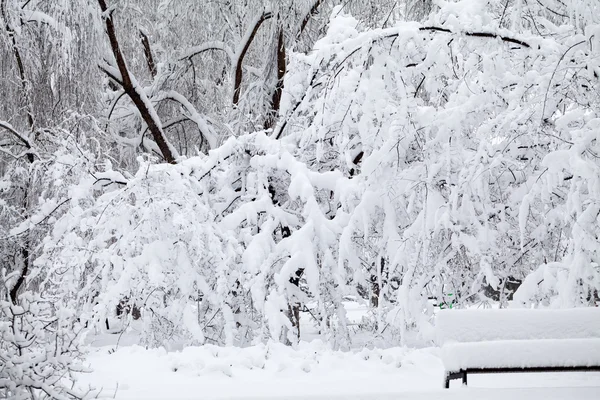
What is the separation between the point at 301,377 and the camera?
529 cm

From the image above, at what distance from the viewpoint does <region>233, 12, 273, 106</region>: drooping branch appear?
9594 mm

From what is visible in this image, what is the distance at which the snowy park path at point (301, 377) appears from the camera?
4.41 m

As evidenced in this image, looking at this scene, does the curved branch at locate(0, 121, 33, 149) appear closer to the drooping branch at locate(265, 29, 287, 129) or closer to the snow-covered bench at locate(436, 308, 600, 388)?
the drooping branch at locate(265, 29, 287, 129)

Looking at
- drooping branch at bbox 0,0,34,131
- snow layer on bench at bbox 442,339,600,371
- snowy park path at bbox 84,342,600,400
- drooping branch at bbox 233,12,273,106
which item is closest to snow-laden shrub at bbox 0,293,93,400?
snowy park path at bbox 84,342,600,400

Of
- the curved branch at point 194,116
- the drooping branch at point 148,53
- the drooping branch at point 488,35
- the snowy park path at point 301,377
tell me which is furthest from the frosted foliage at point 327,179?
the drooping branch at point 148,53

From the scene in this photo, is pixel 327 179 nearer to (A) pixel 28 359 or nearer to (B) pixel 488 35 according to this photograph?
(B) pixel 488 35

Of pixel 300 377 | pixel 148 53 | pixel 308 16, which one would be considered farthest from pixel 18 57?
pixel 300 377

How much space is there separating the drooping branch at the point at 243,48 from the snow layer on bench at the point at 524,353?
5731mm

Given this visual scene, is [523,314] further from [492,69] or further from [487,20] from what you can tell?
[487,20]

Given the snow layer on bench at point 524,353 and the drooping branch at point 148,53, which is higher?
the drooping branch at point 148,53

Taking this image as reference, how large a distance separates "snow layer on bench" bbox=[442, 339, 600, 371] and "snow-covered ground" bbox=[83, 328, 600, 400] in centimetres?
17

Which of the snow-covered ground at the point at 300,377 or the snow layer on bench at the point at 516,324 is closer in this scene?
the snow-covered ground at the point at 300,377

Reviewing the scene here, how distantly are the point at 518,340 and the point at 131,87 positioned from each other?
6.39 meters

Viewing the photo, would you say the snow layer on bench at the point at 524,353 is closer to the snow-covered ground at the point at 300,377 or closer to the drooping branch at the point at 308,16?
the snow-covered ground at the point at 300,377
